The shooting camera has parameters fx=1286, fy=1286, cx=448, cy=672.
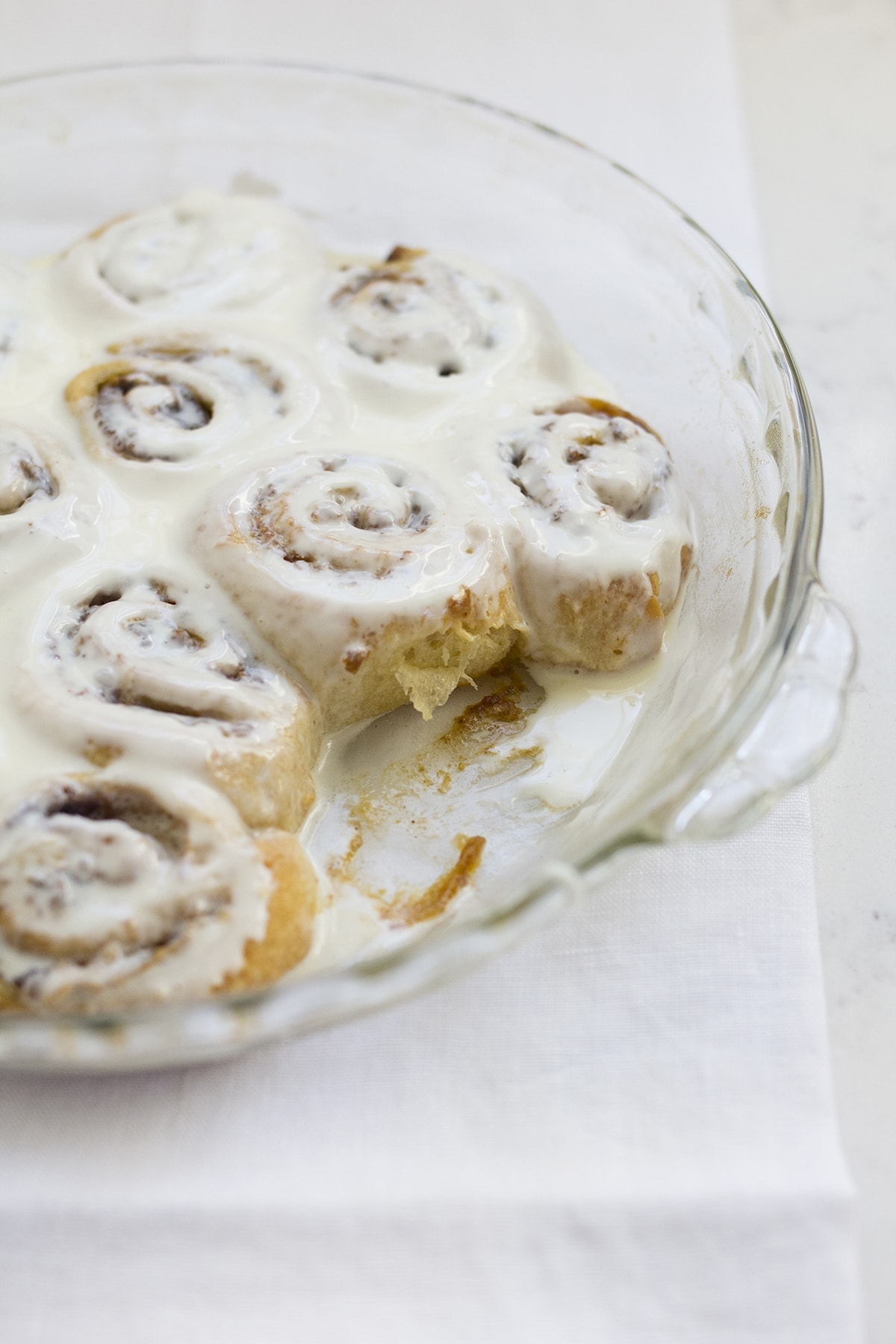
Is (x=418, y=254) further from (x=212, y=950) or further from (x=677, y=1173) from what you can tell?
(x=677, y=1173)

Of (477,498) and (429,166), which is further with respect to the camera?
(429,166)

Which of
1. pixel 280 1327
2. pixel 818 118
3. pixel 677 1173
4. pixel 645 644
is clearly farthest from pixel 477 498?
pixel 818 118

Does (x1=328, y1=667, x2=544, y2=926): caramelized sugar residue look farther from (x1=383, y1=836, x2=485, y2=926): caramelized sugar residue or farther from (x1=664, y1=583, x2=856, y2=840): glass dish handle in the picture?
(x1=664, y1=583, x2=856, y2=840): glass dish handle

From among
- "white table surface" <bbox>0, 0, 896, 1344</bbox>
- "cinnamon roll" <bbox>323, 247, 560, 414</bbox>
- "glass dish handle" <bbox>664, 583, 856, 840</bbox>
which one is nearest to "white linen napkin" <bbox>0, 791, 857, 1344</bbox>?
"glass dish handle" <bbox>664, 583, 856, 840</bbox>

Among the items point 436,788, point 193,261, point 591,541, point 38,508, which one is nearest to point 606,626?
point 591,541

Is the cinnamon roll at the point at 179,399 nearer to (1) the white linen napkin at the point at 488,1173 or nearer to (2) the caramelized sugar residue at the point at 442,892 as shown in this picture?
(2) the caramelized sugar residue at the point at 442,892

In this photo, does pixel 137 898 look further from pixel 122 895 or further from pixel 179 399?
pixel 179 399
